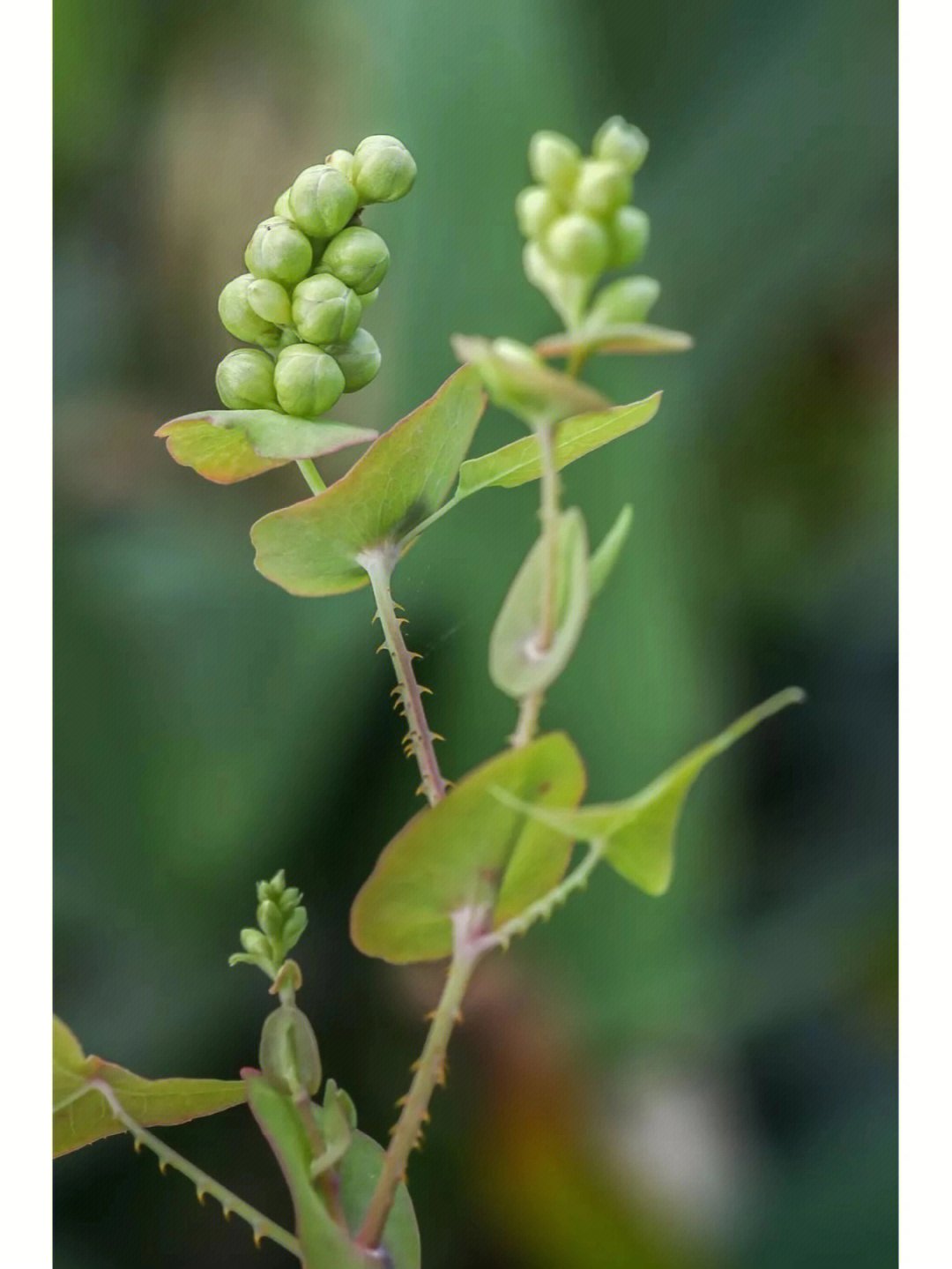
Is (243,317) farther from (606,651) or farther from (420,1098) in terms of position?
(420,1098)

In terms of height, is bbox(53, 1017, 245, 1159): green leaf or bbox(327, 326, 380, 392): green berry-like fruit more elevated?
bbox(327, 326, 380, 392): green berry-like fruit

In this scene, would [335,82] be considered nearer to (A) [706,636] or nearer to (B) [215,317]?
(B) [215,317]

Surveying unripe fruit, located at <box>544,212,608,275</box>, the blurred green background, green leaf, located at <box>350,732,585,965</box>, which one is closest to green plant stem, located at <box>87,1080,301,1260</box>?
the blurred green background

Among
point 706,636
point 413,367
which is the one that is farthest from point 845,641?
point 413,367

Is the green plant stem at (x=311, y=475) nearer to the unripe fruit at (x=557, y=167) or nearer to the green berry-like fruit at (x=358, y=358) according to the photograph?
the green berry-like fruit at (x=358, y=358)

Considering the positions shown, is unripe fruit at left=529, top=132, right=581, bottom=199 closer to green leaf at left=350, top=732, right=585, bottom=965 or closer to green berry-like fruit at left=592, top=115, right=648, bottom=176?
green berry-like fruit at left=592, top=115, right=648, bottom=176
